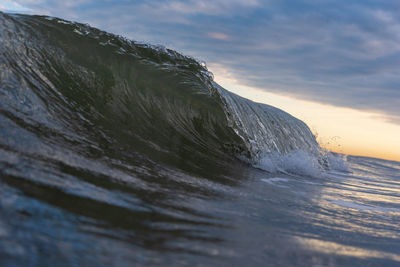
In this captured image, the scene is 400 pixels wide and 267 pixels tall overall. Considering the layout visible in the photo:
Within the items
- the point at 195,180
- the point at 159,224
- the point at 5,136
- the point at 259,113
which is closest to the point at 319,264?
the point at 159,224

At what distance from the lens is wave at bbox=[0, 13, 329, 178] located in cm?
278

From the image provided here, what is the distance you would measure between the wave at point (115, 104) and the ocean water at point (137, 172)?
0.02 meters

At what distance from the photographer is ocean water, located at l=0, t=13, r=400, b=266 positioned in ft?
4.22

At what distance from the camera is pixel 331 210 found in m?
3.04

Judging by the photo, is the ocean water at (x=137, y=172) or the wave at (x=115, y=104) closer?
the ocean water at (x=137, y=172)

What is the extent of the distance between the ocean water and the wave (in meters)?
0.02

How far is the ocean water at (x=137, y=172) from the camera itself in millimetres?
1286

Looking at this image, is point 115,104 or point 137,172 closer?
point 137,172

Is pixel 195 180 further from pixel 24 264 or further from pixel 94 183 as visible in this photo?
pixel 24 264

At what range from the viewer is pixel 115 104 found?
13.9 feet

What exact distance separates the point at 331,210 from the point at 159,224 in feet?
6.68

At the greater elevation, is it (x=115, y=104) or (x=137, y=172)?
(x=115, y=104)

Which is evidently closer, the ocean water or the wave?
the ocean water

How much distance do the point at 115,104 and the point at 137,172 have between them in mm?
1949
